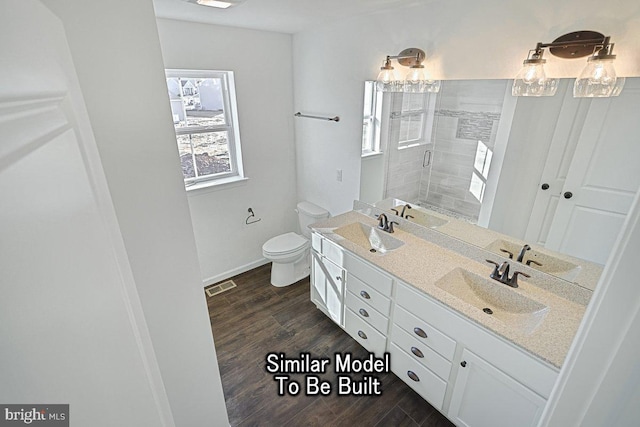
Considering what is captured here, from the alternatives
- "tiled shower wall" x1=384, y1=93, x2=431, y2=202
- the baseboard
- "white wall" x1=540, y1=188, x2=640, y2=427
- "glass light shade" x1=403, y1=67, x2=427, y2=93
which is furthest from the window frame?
"white wall" x1=540, y1=188, x2=640, y2=427

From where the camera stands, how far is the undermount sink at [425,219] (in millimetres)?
2078

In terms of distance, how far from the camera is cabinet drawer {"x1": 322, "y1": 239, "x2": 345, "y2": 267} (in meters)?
2.09

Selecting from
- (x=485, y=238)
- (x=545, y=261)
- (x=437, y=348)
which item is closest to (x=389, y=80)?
(x=485, y=238)

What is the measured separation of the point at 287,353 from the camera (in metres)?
2.20

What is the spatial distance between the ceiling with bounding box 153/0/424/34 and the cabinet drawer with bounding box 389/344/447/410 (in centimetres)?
218

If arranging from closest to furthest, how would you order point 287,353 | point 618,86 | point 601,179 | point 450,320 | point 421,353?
point 618,86 < point 601,179 < point 450,320 < point 421,353 < point 287,353

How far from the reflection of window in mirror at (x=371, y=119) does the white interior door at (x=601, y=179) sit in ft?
4.05

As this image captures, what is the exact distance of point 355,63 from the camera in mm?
2266

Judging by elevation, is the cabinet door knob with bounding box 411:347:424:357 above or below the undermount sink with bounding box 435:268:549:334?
below

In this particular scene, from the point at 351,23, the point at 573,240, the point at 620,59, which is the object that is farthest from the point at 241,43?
the point at 573,240

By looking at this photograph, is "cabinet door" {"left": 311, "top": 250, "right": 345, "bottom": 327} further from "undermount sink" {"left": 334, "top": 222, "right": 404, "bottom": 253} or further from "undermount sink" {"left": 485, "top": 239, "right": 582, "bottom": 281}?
"undermount sink" {"left": 485, "top": 239, "right": 582, "bottom": 281}

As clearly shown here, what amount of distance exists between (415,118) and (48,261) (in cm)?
211

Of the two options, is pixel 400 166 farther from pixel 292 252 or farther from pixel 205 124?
pixel 205 124

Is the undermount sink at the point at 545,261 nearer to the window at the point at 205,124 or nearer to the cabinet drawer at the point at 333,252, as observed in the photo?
the cabinet drawer at the point at 333,252
